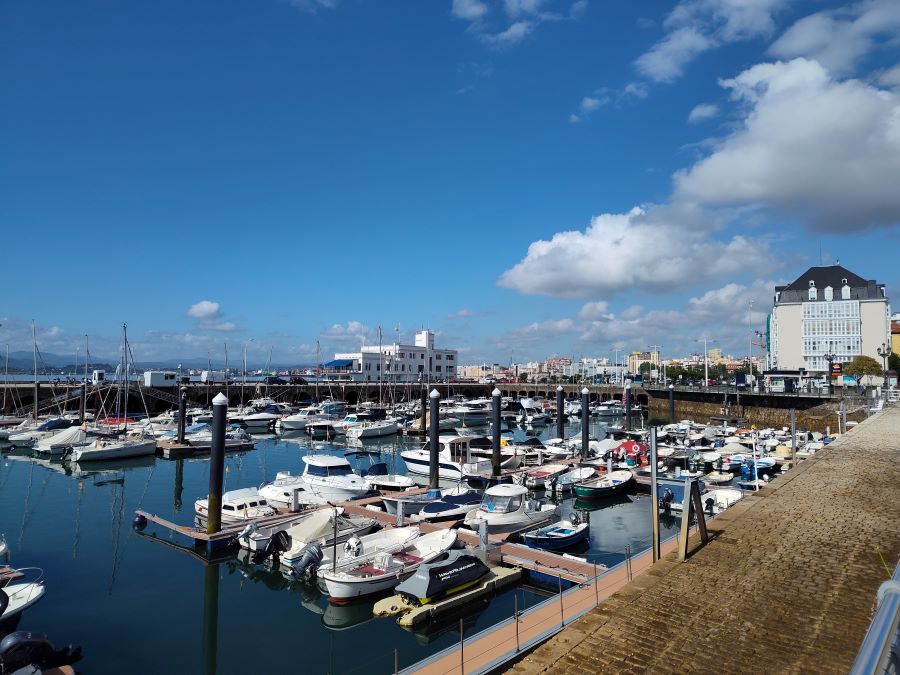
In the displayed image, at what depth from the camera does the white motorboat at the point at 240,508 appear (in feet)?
84.2

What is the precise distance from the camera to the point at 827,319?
319 ft

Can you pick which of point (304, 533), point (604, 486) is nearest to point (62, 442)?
point (304, 533)

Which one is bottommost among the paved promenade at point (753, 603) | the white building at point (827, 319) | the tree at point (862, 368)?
the paved promenade at point (753, 603)

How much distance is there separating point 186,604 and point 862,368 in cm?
9571

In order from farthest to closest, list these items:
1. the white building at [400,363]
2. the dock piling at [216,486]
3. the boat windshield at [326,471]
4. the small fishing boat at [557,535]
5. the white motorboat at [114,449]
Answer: the white building at [400,363]
the white motorboat at [114,449]
the boat windshield at [326,471]
the dock piling at [216,486]
the small fishing boat at [557,535]

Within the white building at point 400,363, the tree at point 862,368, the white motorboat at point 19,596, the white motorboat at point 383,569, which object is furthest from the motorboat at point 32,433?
the tree at point 862,368

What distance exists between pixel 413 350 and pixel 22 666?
125 m

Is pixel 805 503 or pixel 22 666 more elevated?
pixel 805 503

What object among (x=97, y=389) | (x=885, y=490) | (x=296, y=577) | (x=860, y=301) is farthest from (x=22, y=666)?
(x=860, y=301)

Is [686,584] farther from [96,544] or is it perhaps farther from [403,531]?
[96,544]

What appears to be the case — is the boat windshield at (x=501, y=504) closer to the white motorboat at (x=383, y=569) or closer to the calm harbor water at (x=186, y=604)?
the calm harbor water at (x=186, y=604)

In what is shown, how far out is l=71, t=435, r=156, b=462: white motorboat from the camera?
144 feet

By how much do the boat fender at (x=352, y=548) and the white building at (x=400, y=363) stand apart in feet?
328

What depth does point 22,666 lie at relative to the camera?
39.2 ft
